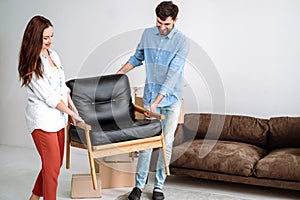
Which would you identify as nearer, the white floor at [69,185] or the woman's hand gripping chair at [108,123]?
the woman's hand gripping chair at [108,123]

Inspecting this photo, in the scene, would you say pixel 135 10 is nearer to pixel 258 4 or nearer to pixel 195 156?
pixel 258 4

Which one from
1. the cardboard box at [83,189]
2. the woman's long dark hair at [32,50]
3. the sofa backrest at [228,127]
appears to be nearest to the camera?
the woman's long dark hair at [32,50]

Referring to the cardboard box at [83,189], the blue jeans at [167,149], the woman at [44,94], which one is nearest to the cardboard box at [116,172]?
the cardboard box at [83,189]

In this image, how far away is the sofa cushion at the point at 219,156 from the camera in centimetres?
392

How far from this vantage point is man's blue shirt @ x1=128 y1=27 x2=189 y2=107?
3.56 meters

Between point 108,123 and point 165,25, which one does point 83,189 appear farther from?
point 165,25

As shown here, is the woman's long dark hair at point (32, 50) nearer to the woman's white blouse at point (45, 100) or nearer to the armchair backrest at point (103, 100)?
the woman's white blouse at point (45, 100)

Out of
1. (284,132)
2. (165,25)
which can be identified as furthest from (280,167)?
(165,25)

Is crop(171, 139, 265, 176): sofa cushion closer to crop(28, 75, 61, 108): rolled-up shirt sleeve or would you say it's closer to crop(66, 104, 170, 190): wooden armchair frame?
crop(66, 104, 170, 190): wooden armchair frame

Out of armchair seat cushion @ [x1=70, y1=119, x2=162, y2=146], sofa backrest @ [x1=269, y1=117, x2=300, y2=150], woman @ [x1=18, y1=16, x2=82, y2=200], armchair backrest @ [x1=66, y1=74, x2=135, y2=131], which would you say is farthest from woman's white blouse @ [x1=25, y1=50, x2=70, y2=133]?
sofa backrest @ [x1=269, y1=117, x2=300, y2=150]

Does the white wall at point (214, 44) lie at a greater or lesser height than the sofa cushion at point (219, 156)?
greater

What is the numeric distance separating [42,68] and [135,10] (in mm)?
2290

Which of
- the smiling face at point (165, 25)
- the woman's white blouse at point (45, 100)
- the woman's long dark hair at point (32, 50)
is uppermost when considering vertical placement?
the smiling face at point (165, 25)

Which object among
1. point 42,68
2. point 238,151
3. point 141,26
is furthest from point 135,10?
point 42,68
